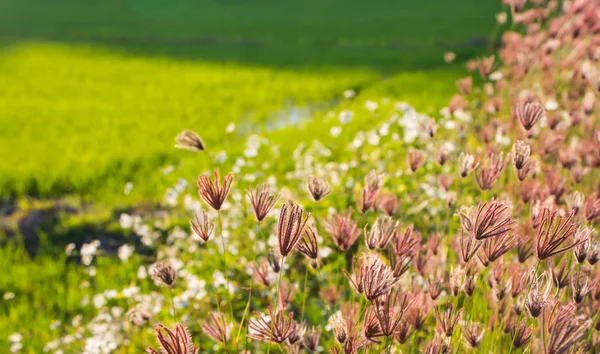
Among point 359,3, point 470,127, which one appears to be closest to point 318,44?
point 359,3

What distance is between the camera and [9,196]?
19.8ft

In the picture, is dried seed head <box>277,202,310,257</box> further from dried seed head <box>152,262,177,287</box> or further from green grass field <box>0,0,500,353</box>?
green grass field <box>0,0,500,353</box>

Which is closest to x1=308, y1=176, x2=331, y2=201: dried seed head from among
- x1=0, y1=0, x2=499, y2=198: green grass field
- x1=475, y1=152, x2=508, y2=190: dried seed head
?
x1=475, y1=152, x2=508, y2=190: dried seed head

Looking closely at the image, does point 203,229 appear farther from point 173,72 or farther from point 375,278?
point 173,72

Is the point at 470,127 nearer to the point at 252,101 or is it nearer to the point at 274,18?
the point at 252,101

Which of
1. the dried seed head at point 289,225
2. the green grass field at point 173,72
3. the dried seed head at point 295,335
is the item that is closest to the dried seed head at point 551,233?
the dried seed head at point 289,225

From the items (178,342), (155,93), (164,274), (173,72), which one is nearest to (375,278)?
(178,342)

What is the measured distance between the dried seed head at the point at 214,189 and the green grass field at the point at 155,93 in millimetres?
2091

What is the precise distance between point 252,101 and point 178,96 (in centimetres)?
146

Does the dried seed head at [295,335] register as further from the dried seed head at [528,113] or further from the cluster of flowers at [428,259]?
the dried seed head at [528,113]

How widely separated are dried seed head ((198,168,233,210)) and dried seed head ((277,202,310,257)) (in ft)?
0.86

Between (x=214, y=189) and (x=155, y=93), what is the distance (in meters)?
9.15

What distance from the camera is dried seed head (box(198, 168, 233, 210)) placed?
1566 mm

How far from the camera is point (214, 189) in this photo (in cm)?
158
